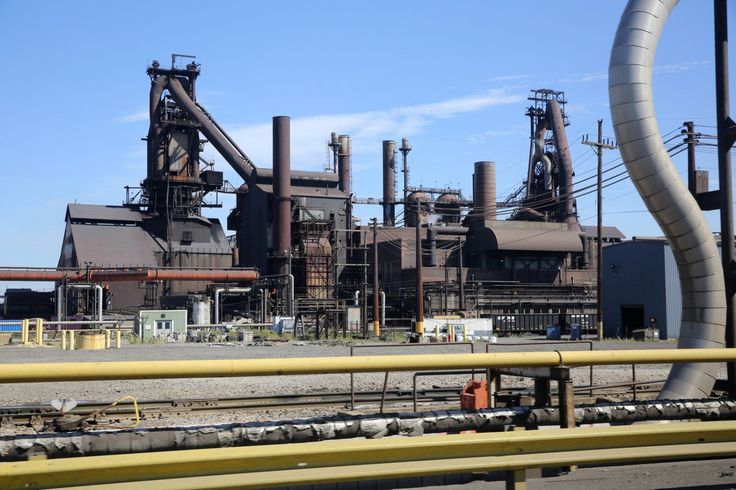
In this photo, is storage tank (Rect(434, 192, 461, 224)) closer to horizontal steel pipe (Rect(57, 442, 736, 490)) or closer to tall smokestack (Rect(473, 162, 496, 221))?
tall smokestack (Rect(473, 162, 496, 221))

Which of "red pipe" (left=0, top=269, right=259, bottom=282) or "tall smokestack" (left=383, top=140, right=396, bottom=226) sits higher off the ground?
"tall smokestack" (left=383, top=140, right=396, bottom=226)

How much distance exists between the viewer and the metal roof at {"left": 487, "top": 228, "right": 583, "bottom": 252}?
2549 inches

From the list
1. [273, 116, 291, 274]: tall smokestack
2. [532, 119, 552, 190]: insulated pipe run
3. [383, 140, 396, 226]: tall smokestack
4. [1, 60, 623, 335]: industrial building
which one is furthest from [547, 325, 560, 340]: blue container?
[383, 140, 396, 226]: tall smokestack

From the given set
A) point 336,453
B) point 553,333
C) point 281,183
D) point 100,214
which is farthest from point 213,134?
point 336,453

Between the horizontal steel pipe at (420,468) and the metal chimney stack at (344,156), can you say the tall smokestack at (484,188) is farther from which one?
the horizontal steel pipe at (420,468)

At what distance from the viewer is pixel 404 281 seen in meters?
62.3

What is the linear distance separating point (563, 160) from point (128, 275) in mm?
39625

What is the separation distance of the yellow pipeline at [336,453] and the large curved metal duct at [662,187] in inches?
A: 213

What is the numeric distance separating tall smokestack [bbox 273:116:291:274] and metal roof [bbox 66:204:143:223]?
1378 centimetres

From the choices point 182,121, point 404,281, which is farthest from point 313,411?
point 182,121

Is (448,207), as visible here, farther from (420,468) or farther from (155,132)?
(420,468)

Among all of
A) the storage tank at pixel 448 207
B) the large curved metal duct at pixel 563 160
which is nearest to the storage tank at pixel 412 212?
the storage tank at pixel 448 207

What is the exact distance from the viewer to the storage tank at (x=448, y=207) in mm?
78188

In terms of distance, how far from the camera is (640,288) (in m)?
42.6
